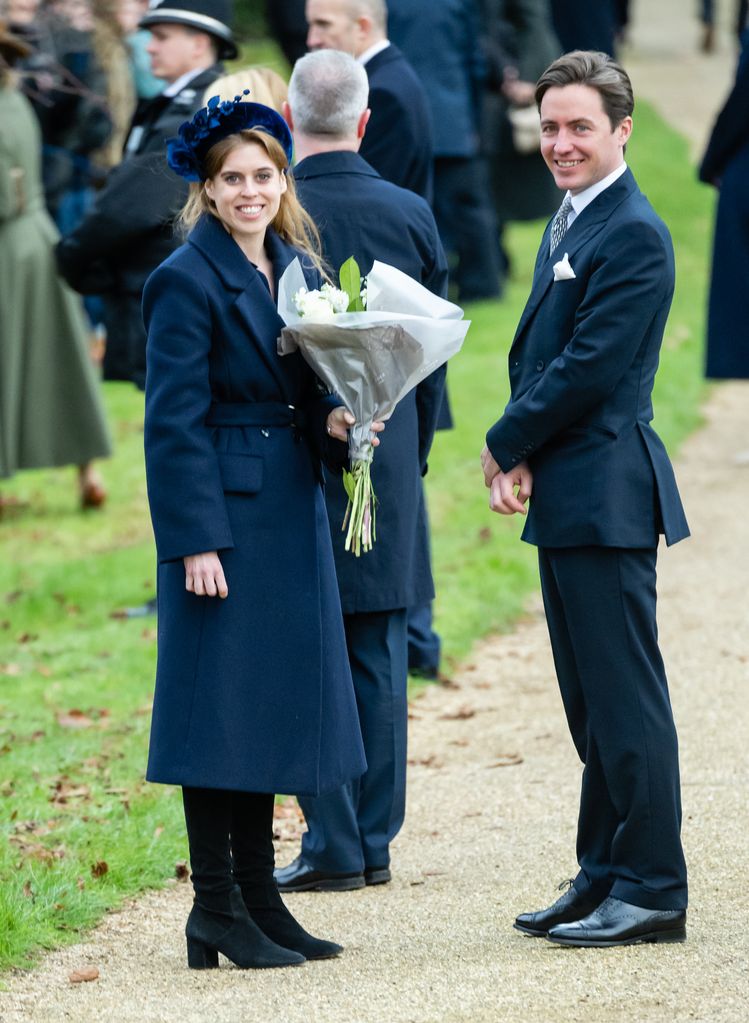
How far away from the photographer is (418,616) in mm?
6871

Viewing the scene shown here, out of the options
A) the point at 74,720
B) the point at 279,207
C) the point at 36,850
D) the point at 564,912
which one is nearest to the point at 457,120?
the point at 74,720

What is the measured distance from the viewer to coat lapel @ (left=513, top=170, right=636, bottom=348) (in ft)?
13.6

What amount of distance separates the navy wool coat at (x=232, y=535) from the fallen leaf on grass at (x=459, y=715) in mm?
2466

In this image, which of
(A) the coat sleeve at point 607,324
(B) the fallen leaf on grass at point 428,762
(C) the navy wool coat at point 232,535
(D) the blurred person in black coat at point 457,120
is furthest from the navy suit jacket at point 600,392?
(D) the blurred person in black coat at point 457,120

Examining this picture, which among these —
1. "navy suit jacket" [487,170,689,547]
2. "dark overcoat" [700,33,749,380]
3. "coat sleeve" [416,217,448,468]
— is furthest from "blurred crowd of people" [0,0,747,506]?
"navy suit jacket" [487,170,689,547]

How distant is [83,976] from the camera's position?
426cm

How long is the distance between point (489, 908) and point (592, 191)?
5.96ft

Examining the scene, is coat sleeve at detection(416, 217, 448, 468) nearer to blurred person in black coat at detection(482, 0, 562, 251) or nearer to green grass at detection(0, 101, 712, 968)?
green grass at detection(0, 101, 712, 968)

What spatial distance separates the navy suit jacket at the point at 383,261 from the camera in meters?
4.99

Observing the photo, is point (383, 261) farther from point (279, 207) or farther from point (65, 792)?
point (65, 792)

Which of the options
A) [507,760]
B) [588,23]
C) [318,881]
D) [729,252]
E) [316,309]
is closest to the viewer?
[316,309]

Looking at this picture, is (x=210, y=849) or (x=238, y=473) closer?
(x=238, y=473)

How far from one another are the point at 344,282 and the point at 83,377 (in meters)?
5.67

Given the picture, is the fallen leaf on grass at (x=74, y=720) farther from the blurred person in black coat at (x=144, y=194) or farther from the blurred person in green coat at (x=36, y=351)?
the blurred person in green coat at (x=36, y=351)
